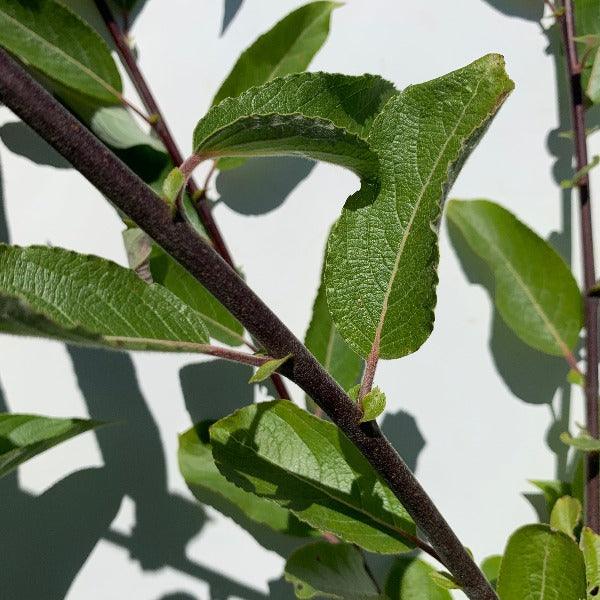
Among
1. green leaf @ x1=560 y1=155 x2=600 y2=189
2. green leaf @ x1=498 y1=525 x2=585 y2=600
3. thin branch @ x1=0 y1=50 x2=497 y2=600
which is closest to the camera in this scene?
thin branch @ x1=0 y1=50 x2=497 y2=600

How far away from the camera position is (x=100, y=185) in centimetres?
23

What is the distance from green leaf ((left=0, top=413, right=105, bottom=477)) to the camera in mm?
381

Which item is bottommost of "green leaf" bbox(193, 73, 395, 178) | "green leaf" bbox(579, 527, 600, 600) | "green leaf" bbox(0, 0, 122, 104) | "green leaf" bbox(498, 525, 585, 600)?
"green leaf" bbox(498, 525, 585, 600)

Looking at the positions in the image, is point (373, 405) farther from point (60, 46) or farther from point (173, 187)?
point (60, 46)

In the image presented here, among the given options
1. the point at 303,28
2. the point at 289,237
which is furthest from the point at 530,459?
the point at 303,28

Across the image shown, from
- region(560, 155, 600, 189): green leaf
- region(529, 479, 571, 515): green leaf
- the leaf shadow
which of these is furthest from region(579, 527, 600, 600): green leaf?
the leaf shadow

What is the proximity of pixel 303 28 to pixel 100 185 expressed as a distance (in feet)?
1.13

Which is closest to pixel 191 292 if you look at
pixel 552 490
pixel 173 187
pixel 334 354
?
pixel 334 354

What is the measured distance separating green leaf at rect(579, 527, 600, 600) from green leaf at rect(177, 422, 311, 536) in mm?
191

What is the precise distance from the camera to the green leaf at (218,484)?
1.69ft

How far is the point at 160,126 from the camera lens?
19.6 inches

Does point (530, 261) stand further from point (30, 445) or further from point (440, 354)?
point (30, 445)

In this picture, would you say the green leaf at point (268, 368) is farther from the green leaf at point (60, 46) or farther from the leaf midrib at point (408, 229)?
the green leaf at point (60, 46)

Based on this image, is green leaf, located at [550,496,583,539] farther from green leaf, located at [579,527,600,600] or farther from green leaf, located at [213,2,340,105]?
green leaf, located at [213,2,340,105]
